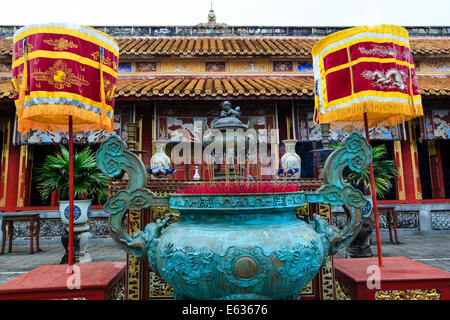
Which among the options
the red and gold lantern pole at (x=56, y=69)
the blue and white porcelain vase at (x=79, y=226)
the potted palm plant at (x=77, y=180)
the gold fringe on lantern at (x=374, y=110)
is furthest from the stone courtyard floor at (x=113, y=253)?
the red and gold lantern pole at (x=56, y=69)

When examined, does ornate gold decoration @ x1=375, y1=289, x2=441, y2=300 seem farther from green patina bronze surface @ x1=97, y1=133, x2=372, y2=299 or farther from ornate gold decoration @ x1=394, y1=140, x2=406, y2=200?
ornate gold decoration @ x1=394, y1=140, x2=406, y2=200

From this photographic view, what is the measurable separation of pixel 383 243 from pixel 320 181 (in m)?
4.86

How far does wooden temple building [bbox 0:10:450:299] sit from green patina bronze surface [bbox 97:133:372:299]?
4303 millimetres

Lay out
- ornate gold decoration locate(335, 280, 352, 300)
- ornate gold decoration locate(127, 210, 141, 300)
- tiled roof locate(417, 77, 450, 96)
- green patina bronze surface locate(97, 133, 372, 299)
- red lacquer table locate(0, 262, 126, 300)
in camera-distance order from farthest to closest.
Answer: tiled roof locate(417, 77, 450, 96), ornate gold decoration locate(127, 210, 141, 300), ornate gold decoration locate(335, 280, 352, 300), red lacquer table locate(0, 262, 126, 300), green patina bronze surface locate(97, 133, 372, 299)

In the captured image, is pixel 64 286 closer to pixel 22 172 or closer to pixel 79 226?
pixel 79 226

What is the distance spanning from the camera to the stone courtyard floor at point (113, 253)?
4.57 m

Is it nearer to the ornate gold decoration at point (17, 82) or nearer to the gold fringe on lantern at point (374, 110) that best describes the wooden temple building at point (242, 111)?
the gold fringe on lantern at point (374, 110)

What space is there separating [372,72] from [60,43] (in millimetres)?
2468

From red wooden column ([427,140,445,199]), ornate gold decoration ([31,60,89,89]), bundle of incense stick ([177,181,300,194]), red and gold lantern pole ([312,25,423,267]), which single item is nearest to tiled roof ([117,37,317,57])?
red wooden column ([427,140,445,199])

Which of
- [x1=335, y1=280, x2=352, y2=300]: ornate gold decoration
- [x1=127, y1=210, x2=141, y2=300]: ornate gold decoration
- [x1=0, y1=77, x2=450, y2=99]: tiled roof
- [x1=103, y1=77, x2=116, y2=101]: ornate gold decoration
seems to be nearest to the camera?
[x1=335, y1=280, x2=352, y2=300]: ornate gold decoration

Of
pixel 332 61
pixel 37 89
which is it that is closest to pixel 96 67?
pixel 37 89

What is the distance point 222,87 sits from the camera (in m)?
6.40

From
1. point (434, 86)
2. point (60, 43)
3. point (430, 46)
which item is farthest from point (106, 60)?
point (430, 46)

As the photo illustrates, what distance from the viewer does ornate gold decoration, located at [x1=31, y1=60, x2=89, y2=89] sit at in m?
2.07
